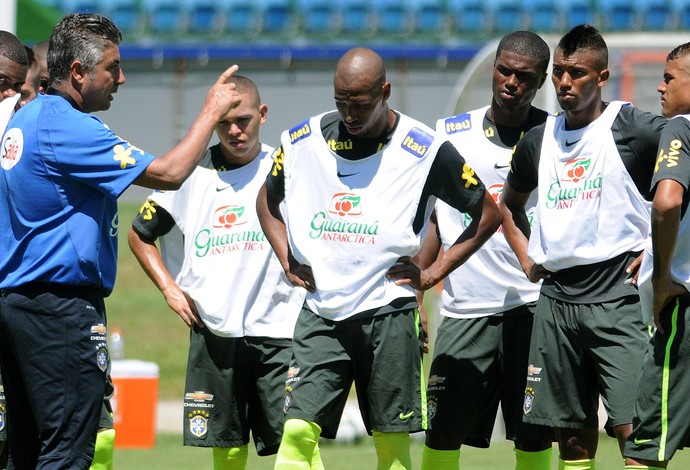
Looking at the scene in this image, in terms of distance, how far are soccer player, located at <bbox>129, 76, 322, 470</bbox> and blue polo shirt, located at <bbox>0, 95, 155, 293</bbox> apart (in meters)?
1.42

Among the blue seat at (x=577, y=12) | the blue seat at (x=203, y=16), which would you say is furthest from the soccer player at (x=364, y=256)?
the blue seat at (x=577, y=12)

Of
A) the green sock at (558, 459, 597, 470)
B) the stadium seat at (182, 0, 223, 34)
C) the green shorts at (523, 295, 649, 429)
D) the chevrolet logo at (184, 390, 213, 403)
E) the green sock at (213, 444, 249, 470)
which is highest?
the stadium seat at (182, 0, 223, 34)

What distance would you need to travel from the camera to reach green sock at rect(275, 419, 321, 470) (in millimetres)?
5449

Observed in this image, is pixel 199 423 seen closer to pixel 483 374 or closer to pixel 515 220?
pixel 483 374

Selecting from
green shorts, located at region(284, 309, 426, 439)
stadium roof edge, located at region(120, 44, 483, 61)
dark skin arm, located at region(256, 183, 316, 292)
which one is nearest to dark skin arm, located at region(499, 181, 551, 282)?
green shorts, located at region(284, 309, 426, 439)

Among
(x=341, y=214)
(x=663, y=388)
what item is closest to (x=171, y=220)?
(x=341, y=214)

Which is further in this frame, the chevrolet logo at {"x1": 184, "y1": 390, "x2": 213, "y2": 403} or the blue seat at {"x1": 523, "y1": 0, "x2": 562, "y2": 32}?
the blue seat at {"x1": 523, "y1": 0, "x2": 562, "y2": 32}

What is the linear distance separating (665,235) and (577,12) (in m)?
17.4

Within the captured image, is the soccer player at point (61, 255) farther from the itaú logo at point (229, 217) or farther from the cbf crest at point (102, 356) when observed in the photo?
the itaú logo at point (229, 217)

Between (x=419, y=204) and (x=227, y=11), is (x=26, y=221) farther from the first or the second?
(x=227, y=11)

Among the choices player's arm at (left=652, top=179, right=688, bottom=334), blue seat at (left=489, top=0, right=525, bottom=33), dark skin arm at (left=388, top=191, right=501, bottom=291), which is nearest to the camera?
player's arm at (left=652, top=179, right=688, bottom=334)

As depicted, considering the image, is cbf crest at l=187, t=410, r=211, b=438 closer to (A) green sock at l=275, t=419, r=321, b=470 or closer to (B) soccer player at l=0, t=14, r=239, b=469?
(A) green sock at l=275, t=419, r=321, b=470

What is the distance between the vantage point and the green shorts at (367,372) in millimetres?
5539

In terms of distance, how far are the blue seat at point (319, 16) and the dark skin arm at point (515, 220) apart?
1530cm
